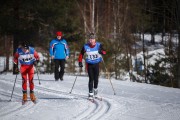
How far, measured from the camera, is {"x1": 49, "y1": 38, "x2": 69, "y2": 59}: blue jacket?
13977mm

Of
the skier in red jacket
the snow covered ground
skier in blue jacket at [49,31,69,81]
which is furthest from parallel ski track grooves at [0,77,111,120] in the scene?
skier in blue jacket at [49,31,69,81]

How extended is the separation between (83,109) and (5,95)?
12.8 ft

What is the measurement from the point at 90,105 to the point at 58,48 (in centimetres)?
534

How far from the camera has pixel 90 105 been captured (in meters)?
9.27

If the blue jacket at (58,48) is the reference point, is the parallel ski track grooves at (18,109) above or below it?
below

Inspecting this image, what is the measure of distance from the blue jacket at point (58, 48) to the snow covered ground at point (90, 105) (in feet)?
5.40

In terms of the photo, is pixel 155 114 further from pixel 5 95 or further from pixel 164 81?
pixel 164 81

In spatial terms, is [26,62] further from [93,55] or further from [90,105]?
[90,105]

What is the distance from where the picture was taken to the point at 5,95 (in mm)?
11430

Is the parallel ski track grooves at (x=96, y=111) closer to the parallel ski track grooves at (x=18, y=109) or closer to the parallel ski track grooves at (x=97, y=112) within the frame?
the parallel ski track grooves at (x=97, y=112)

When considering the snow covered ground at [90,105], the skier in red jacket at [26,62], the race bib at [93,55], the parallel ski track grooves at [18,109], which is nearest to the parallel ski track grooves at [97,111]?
the snow covered ground at [90,105]

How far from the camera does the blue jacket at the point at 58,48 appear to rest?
14.0 meters

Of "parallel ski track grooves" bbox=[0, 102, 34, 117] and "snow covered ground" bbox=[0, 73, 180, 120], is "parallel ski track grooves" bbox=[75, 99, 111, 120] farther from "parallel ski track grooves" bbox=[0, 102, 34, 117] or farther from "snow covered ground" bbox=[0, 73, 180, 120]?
"parallel ski track grooves" bbox=[0, 102, 34, 117]

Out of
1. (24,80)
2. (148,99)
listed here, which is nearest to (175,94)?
(148,99)
